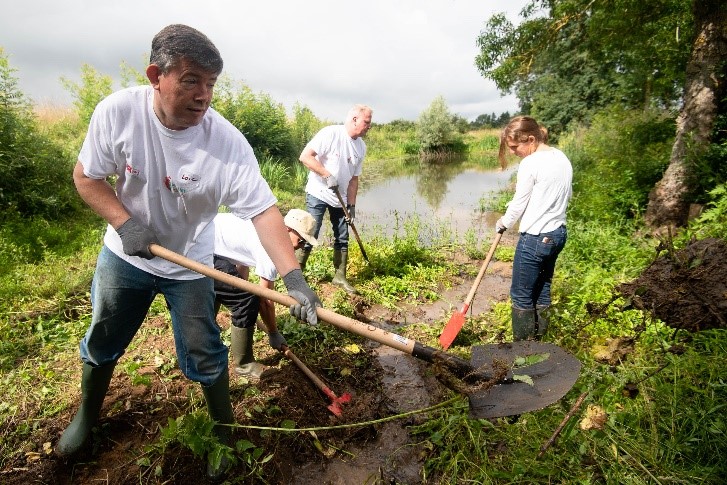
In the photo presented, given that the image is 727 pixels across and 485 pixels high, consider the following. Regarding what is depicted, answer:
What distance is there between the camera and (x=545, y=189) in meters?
2.93

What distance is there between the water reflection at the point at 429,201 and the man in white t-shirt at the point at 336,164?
1.75 metres

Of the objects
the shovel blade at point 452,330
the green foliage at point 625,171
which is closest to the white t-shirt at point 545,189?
the shovel blade at point 452,330

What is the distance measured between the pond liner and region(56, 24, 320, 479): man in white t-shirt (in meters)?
0.13

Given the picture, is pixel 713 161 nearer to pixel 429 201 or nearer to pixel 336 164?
pixel 336 164

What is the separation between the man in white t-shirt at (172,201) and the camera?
66.1 inches

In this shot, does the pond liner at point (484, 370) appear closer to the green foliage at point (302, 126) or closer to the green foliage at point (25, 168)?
the green foliage at point (25, 168)

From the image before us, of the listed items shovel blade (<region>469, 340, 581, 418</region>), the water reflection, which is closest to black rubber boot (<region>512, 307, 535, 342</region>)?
shovel blade (<region>469, 340, 581, 418</region>)

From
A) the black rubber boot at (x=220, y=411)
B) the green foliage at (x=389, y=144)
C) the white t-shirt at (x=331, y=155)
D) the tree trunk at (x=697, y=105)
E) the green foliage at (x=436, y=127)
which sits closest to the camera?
the black rubber boot at (x=220, y=411)

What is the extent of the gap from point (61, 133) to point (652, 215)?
46.8 feet

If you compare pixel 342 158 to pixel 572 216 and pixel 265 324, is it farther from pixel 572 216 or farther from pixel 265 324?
pixel 572 216

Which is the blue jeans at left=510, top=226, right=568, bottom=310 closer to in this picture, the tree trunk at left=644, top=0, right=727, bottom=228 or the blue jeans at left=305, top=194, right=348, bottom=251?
the blue jeans at left=305, top=194, right=348, bottom=251

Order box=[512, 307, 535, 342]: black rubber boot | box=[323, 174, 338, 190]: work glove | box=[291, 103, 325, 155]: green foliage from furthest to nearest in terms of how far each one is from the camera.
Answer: box=[291, 103, 325, 155]: green foliage
box=[323, 174, 338, 190]: work glove
box=[512, 307, 535, 342]: black rubber boot

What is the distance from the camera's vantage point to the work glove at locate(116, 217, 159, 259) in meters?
1.81

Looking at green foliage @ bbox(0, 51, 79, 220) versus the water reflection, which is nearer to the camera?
green foliage @ bbox(0, 51, 79, 220)
